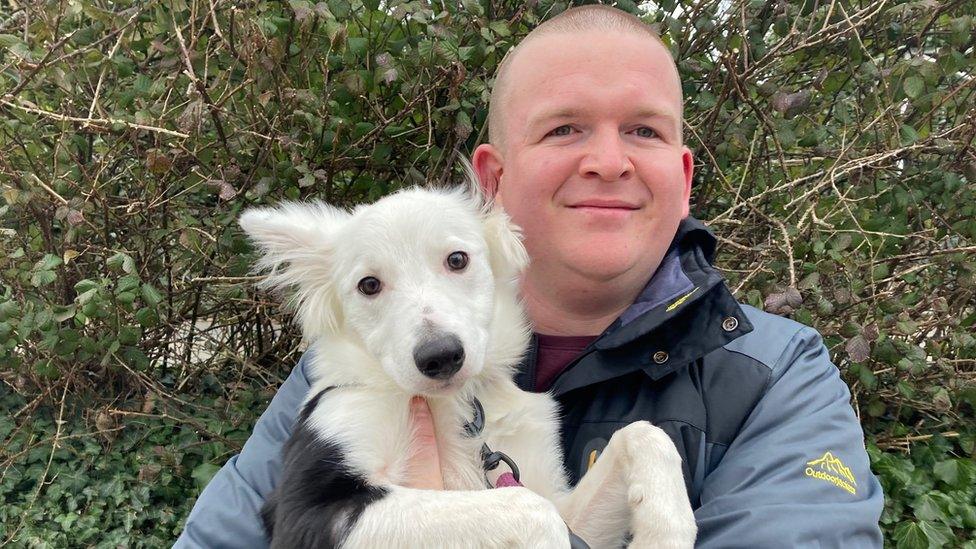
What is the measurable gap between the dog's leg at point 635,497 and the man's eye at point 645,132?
1.09m

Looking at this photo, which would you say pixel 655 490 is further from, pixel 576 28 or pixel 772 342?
pixel 576 28

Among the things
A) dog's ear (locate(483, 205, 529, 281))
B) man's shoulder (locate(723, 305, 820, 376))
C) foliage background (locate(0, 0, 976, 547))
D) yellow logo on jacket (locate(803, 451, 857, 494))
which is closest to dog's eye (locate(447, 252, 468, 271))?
dog's ear (locate(483, 205, 529, 281))

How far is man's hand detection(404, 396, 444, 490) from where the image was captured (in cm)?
221

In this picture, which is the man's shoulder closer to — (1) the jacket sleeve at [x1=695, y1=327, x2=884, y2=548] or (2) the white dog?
(1) the jacket sleeve at [x1=695, y1=327, x2=884, y2=548]

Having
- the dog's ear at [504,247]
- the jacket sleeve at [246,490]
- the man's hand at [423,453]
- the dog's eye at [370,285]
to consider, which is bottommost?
the jacket sleeve at [246,490]

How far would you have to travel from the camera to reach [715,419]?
218 cm

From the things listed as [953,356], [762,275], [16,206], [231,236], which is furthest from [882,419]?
[16,206]

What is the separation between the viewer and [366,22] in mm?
3570

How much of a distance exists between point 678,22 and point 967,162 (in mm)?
1786

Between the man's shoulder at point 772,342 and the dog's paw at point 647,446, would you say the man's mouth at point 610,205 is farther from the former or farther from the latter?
the dog's paw at point 647,446

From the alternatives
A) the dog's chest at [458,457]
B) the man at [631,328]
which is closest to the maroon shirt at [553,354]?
the man at [631,328]

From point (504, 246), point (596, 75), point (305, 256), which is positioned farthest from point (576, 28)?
point (305, 256)

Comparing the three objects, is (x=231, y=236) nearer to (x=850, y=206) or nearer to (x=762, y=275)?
(x=762, y=275)

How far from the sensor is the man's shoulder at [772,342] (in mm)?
2251
